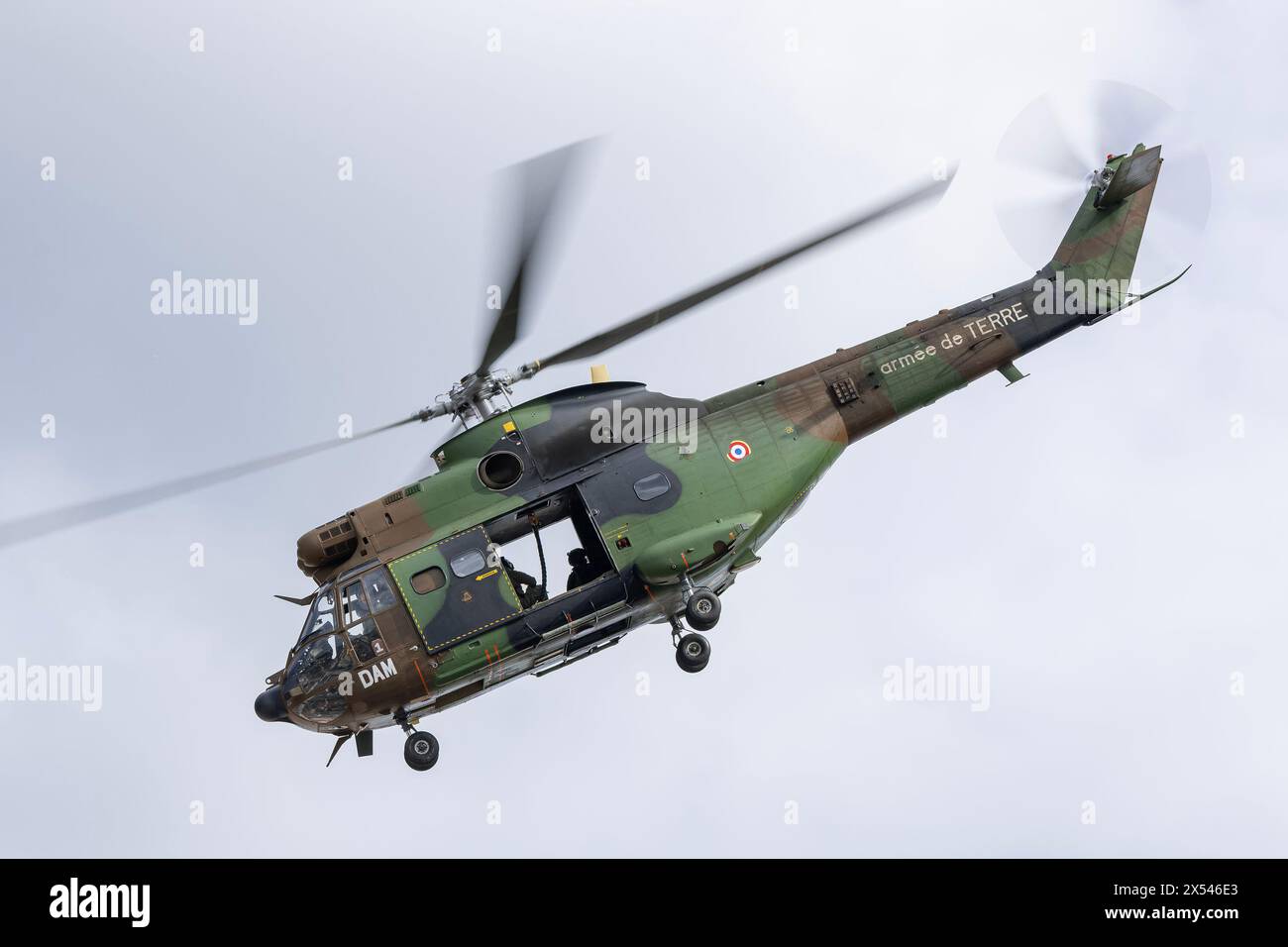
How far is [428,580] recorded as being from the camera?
23.3m

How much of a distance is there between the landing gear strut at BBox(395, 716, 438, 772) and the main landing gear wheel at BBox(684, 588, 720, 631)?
173 inches

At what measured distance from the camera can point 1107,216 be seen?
27688 mm

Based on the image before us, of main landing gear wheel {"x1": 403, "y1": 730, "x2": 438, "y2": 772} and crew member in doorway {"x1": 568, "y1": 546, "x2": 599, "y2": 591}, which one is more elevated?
crew member in doorway {"x1": 568, "y1": 546, "x2": 599, "y2": 591}

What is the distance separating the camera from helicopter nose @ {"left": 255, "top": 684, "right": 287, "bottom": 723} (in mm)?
23109

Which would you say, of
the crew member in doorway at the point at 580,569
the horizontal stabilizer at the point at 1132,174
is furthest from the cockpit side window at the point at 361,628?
the horizontal stabilizer at the point at 1132,174

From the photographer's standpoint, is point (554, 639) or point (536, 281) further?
point (554, 639)

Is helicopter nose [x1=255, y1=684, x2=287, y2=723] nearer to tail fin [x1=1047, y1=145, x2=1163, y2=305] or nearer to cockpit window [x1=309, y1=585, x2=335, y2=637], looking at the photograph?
cockpit window [x1=309, y1=585, x2=335, y2=637]

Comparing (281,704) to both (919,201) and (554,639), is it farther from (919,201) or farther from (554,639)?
(919,201)

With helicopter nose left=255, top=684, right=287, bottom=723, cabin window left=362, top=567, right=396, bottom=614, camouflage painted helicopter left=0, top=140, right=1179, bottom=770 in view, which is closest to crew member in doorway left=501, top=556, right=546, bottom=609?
camouflage painted helicopter left=0, top=140, right=1179, bottom=770

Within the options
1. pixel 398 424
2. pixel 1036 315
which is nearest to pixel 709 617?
pixel 398 424

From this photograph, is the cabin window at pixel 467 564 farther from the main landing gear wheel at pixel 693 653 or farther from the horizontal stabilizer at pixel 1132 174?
the horizontal stabilizer at pixel 1132 174

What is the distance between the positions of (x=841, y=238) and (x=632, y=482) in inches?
196

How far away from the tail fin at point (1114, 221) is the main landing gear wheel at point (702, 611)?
926 cm

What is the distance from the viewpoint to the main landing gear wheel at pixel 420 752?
23.4 m
